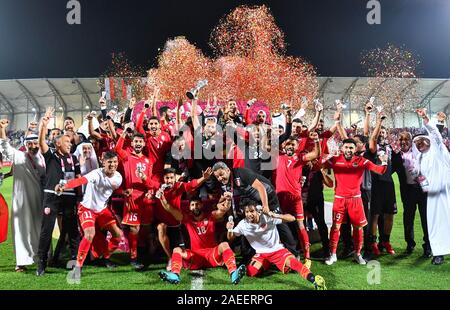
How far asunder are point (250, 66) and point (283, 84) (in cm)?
395

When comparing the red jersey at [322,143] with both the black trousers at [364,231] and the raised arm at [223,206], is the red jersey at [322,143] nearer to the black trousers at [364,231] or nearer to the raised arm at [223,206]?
the black trousers at [364,231]

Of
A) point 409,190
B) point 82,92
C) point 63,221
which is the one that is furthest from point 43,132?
point 82,92

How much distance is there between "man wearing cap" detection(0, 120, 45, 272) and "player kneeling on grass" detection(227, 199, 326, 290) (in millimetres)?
2969

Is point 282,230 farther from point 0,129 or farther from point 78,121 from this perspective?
point 78,121

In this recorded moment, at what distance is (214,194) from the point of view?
5.96m

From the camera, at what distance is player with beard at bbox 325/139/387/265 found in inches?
237

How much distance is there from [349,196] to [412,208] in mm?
1476

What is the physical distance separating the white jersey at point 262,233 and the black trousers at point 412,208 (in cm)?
258

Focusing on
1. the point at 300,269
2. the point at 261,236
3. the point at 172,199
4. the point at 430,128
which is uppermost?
the point at 430,128

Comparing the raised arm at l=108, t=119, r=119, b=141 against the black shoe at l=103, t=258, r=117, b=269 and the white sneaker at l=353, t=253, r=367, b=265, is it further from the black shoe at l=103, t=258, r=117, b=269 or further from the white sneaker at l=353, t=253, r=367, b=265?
the white sneaker at l=353, t=253, r=367, b=265

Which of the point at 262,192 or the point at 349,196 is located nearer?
the point at 262,192

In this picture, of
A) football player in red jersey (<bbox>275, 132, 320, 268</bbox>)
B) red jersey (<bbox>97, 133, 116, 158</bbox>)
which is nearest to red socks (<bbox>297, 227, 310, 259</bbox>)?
football player in red jersey (<bbox>275, 132, 320, 268</bbox>)

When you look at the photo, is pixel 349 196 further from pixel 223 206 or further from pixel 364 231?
pixel 223 206

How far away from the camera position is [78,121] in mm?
43969
